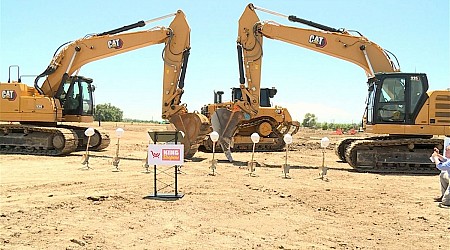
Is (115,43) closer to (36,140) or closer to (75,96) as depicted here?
(75,96)

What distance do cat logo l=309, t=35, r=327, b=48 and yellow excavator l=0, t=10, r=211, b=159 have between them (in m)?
→ 4.58

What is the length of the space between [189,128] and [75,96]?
6021mm

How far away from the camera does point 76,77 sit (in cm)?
2009

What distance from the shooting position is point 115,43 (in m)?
18.8

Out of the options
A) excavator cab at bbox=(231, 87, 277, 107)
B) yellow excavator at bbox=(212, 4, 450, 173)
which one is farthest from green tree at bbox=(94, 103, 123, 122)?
yellow excavator at bbox=(212, 4, 450, 173)

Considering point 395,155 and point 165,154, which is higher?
point 165,154

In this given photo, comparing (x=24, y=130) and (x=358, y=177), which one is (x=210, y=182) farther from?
(x=24, y=130)

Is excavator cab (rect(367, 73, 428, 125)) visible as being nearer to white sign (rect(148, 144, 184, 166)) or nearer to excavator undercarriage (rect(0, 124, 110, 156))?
white sign (rect(148, 144, 184, 166))

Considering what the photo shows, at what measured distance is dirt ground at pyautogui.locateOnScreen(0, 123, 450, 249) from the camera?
653 centimetres

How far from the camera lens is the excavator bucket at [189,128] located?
17016 mm

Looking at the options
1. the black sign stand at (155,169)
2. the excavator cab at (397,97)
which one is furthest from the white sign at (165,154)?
the excavator cab at (397,97)

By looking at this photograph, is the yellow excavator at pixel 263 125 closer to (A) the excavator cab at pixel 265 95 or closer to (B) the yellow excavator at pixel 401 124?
(A) the excavator cab at pixel 265 95

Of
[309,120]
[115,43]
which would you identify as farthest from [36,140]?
[309,120]

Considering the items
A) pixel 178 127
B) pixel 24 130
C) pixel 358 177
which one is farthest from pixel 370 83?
pixel 24 130
